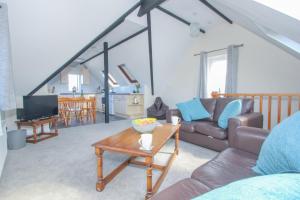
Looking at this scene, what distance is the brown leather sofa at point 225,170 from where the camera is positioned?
97 cm

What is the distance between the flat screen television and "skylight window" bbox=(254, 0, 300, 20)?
156 inches

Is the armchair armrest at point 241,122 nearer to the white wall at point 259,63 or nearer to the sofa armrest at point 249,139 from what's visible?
the sofa armrest at point 249,139

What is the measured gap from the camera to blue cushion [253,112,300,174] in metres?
0.86

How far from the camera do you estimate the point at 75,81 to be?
771 centimetres

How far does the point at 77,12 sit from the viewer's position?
3.10 metres

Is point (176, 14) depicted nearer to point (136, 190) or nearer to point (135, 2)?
point (135, 2)

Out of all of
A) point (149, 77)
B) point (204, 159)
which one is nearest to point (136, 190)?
point (204, 159)

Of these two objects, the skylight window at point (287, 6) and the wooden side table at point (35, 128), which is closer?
the skylight window at point (287, 6)

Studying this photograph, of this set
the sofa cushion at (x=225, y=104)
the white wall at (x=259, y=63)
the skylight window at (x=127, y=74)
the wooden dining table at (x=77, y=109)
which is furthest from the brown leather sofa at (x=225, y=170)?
the skylight window at (x=127, y=74)

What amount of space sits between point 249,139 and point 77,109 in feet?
15.9

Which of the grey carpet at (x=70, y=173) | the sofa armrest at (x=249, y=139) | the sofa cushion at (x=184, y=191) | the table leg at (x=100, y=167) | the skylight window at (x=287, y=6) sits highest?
the skylight window at (x=287, y=6)

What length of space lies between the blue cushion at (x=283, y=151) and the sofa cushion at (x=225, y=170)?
11cm

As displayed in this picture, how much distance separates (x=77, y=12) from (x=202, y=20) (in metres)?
2.84

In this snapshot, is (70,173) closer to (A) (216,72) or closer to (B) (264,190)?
(B) (264,190)
